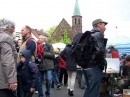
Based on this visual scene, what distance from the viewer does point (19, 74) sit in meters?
4.96

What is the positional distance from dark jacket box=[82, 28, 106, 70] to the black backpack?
0.08 m

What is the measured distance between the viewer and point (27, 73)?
4.90m

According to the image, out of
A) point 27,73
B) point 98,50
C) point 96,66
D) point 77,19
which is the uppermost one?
point 77,19

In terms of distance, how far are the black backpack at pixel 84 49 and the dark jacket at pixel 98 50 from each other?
3.2 inches

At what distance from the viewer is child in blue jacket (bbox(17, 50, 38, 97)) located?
489 cm

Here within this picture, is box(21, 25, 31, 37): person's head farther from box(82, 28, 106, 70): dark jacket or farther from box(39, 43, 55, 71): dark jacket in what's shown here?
box(82, 28, 106, 70): dark jacket

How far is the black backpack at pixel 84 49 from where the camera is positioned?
15.8ft

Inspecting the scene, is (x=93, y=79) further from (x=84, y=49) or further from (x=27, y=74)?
(x=27, y=74)

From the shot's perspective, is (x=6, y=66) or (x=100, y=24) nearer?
(x=6, y=66)

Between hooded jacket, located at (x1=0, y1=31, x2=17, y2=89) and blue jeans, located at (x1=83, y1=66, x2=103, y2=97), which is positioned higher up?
hooded jacket, located at (x1=0, y1=31, x2=17, y2=89)

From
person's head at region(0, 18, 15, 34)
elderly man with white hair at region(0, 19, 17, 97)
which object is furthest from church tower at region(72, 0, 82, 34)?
elderly man with white hair at region(0, 19, 17, 97)

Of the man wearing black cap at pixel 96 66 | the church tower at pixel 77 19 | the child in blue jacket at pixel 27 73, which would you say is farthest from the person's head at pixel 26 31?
the church tower at pixel 77 19

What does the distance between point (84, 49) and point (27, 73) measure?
4.11ft

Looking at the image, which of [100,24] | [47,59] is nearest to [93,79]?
[100,24]
